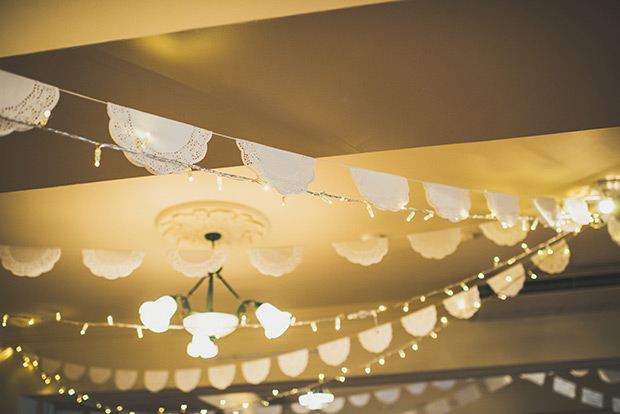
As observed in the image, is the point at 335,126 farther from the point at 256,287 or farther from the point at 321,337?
the point at 321,337

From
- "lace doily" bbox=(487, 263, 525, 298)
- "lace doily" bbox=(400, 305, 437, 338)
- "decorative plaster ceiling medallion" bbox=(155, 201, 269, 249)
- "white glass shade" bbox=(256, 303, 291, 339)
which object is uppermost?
"decorative plaster ceiling medallion" bbox=(155, 201, 269, 249)

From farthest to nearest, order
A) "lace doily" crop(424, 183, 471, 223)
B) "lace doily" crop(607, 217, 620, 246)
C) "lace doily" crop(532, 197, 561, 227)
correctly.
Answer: "lace doily" crop(607, 217, 620, 246), "lace doily" crop(532, 197, 561, 227), "lace doily" crop(424, 183, 471, 223)

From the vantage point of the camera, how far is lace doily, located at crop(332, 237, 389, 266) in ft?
10.4

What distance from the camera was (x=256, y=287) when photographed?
414cm

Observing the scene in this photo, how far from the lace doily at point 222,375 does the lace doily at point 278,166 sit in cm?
300

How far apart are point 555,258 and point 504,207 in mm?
966

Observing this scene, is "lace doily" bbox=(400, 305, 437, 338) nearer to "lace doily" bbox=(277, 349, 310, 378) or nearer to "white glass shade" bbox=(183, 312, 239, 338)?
"lace doily" bbox=(277, 349, 310, 378)

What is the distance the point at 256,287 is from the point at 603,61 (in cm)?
287

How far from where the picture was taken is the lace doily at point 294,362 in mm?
4375

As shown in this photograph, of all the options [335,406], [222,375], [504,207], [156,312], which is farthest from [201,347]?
[335,406]

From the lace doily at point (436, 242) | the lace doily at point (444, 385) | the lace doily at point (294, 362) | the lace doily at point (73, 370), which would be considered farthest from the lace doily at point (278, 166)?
the lace doily at point (444, 385)

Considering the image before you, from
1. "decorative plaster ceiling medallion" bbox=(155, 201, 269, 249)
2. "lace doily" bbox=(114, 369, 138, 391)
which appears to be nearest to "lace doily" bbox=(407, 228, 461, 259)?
"decorative plaster ceiling medallion" bbox=(155, 201, 269, 249)

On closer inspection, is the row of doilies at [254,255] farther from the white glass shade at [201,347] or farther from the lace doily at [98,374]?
the lace doily at [98,374]

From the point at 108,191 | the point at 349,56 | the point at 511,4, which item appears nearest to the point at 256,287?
the point at 108,191
